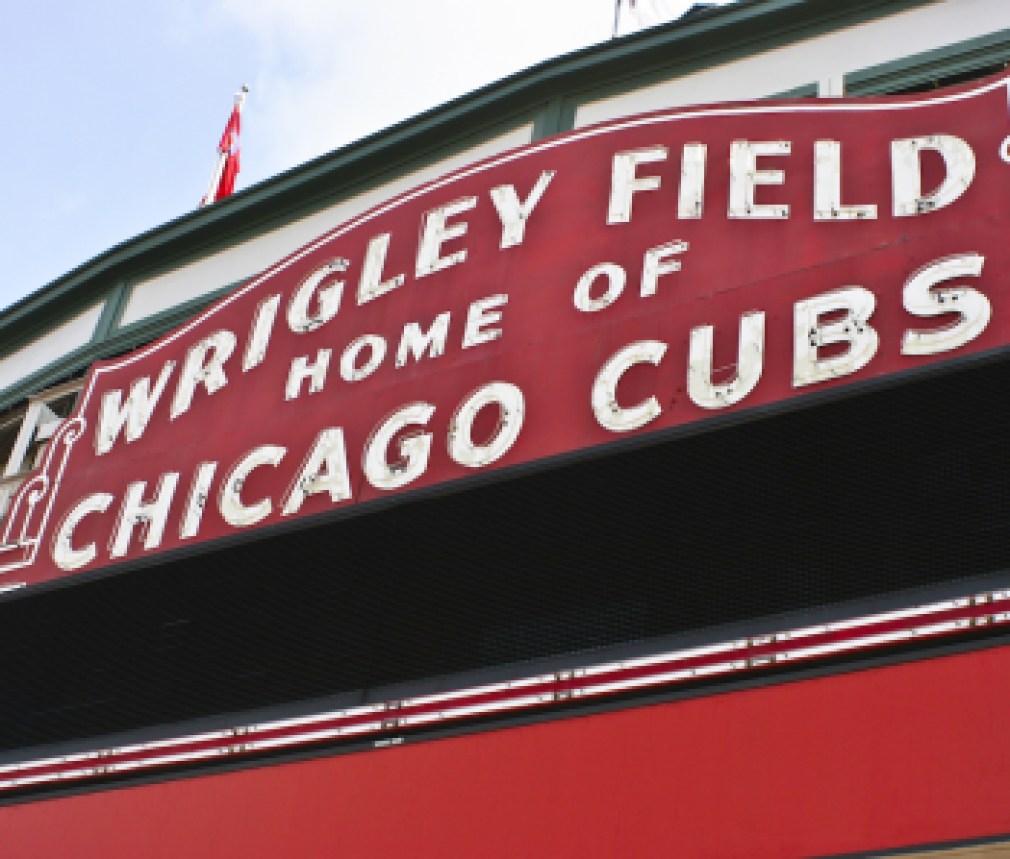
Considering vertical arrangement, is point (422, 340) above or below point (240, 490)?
above

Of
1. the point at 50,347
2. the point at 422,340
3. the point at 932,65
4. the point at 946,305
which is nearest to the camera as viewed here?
the point at 946,305

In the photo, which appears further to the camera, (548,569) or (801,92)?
(801,92)

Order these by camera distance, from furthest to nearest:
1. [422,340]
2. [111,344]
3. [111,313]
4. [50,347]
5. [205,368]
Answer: [50,347]
[111,313]
[111,344]
[205,368]
[422,340]

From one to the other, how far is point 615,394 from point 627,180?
2.03m

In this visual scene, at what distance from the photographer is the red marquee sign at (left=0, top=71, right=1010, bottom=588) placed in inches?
320

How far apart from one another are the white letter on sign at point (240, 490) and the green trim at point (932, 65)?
5.35 m

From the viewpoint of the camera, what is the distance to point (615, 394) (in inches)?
338

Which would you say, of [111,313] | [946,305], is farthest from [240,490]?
[111,313]

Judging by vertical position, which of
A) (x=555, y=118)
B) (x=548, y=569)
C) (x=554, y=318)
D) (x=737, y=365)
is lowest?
(x=548, y=569)

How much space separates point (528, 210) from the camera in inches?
403

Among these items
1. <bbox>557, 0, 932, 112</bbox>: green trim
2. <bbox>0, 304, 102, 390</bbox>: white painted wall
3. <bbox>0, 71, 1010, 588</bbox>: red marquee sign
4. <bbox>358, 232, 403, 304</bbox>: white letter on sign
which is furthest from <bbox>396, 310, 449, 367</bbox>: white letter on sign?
<bbox>0, 304, 102, 390</bbox>: white painted wall

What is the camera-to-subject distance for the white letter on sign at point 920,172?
8336 millimetres

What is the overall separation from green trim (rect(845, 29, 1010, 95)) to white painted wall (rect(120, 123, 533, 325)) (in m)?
3.15

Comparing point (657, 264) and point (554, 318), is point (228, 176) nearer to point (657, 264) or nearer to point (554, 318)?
point (554, 318)
